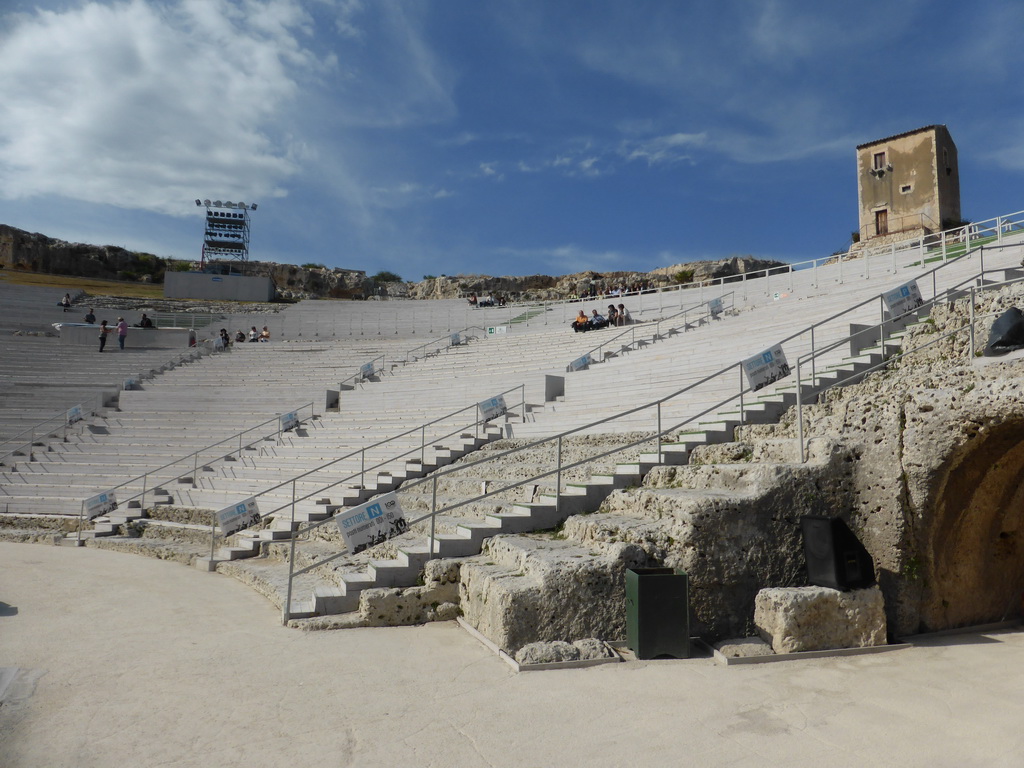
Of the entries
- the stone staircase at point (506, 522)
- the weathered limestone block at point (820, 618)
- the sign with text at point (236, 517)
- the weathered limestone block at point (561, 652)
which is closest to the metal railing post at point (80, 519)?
the sign with text at point (236, 517)

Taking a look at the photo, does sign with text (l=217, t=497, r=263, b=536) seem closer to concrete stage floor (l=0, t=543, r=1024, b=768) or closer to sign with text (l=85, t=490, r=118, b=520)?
concrete stage floor (l=0, t=543, r=1024, b=768)

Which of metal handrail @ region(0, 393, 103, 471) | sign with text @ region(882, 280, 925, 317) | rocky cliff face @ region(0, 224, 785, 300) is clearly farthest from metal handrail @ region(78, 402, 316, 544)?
rocky cliff face @ region(0, 224, 785, 300)

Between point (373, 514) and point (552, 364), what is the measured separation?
42.6 feet

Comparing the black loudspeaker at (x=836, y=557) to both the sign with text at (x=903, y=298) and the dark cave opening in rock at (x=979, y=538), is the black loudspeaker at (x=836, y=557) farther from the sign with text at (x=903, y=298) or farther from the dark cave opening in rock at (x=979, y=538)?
the sign with text at (x=903, y=298)

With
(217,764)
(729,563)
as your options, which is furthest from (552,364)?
(217,764)

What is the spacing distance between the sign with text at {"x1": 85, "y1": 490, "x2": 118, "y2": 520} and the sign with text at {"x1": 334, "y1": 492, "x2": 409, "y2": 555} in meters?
10.2

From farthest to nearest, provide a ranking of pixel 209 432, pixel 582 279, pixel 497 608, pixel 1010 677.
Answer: pixel 582 279 < pixel 209 432 < pixel 497 608 < pixel 1010 677

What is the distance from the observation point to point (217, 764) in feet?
12.7

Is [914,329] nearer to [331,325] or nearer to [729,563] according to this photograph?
[729,563]

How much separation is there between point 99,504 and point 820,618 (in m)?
14.9

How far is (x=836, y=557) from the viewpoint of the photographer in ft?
19.3

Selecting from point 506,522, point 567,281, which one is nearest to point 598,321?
point 506,522

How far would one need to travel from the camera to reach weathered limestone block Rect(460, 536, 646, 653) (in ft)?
19.4

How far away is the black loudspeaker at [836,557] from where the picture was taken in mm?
5875
